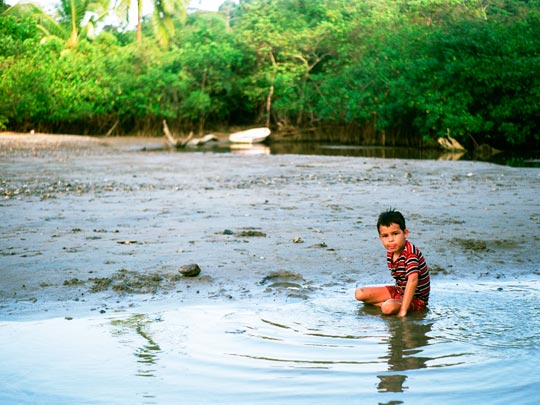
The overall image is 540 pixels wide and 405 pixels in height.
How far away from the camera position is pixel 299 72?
40094 millimetres

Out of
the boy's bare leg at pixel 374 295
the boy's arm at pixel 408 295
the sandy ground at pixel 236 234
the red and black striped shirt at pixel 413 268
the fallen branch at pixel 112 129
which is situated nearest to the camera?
the boy's arm at pixel 408 295

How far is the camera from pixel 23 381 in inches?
157

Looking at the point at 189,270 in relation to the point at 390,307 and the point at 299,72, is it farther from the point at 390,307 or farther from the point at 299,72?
the point at 299,72

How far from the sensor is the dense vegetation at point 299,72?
27531mm

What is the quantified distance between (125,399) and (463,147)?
1032 inches

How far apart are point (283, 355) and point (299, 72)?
3638 cm

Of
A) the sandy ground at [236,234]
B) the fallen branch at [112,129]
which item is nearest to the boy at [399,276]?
the sandy ground at [236,234]

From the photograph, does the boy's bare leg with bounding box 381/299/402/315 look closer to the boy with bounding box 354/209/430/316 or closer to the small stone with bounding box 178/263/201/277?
the boy with bounding box 354/209/430/316

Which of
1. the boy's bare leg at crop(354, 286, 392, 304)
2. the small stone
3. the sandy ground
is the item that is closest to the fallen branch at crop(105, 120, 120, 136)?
the sandy ground

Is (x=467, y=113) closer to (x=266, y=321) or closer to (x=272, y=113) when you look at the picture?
(x=272, y=113)

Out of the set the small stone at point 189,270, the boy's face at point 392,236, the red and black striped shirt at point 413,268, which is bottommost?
the small stone at point 189,270

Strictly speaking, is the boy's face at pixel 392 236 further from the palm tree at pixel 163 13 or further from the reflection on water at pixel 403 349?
the palm tree at pixel 163 13

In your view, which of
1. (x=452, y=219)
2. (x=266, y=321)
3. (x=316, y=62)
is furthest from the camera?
(x=316, y=62)

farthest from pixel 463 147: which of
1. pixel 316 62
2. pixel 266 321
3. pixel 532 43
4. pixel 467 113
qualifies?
pixel 266 321
